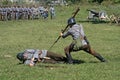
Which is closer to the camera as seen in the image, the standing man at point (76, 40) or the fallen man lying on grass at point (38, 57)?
the fallen man lying on grass at point (38, 57)

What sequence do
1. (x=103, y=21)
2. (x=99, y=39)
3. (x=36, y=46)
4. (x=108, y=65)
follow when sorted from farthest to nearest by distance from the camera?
(x=103, y=21)
(x=99, y=39)
(x=36, y=46)
(x=108, y=65)

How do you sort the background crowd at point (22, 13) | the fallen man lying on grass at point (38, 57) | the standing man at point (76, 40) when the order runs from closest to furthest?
the fallen man lying on grass at point (38, 57) < the standing man at point (76, 40) < the background crowd at point (22, 13)

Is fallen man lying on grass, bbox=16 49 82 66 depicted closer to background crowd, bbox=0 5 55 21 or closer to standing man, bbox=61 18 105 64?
standing man, bbox=61 18 105 64

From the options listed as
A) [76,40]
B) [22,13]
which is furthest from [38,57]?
[22,13]

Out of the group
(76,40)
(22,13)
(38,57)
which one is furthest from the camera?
(22,13)

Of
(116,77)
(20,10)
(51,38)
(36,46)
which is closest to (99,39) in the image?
(51,38)

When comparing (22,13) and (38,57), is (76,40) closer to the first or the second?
(38,57)

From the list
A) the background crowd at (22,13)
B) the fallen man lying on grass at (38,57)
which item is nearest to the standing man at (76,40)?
the fallen man lying on grass at (38,57)

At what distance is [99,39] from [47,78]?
13.6 metres

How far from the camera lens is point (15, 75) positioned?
1212cm

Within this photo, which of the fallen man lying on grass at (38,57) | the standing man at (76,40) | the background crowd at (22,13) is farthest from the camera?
the background crowd at (22,13)

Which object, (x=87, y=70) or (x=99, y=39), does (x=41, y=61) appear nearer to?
(x=87, y=70)

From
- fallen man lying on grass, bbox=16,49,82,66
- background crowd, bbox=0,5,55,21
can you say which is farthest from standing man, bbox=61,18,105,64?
background crowd, bbox=0,5,55,21

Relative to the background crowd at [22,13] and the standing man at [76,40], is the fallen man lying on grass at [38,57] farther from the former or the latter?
the background crowd at [22,13]
